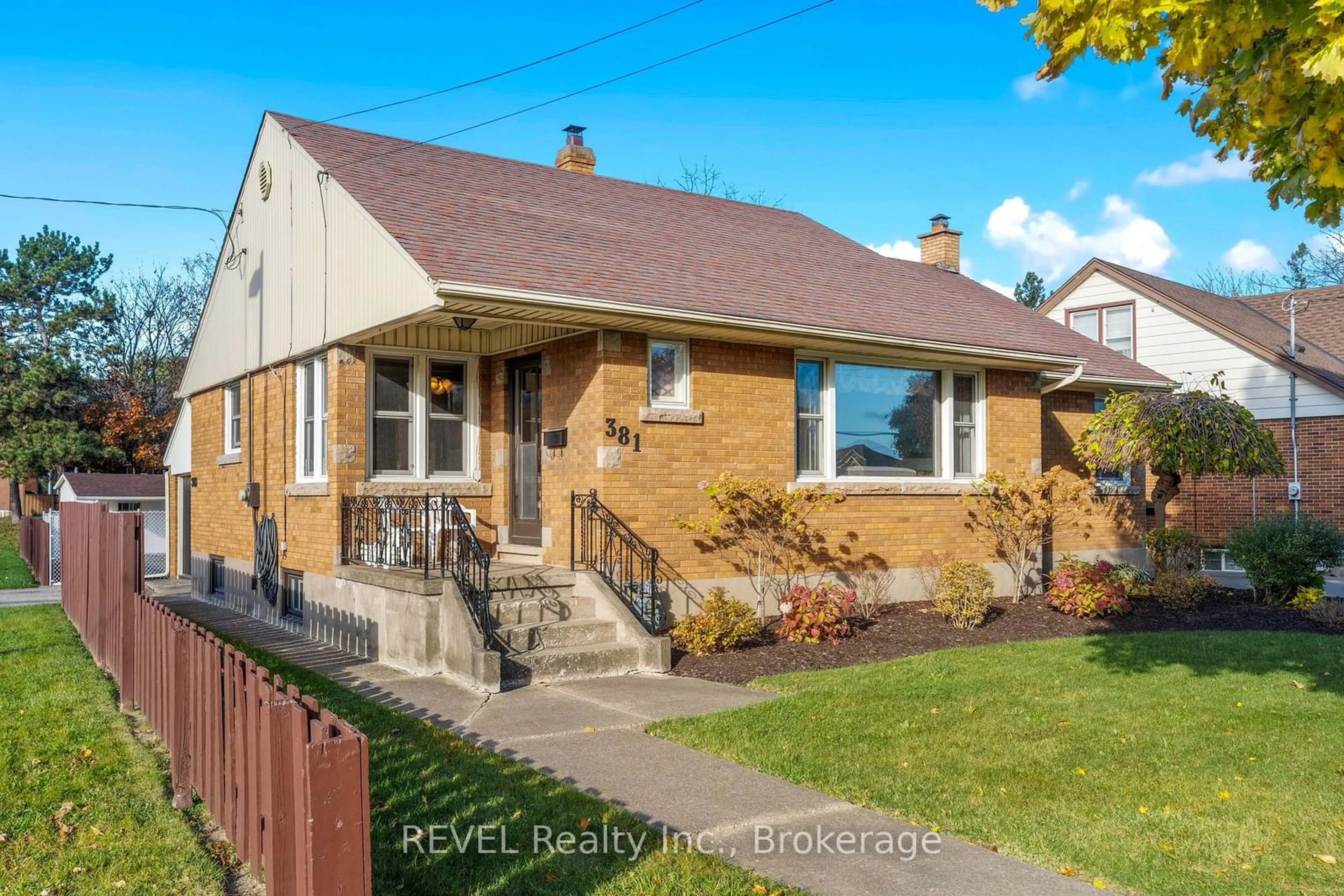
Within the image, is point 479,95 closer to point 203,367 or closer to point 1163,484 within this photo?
point 203,367

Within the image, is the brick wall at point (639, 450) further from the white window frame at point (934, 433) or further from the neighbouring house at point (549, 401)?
the white window frame at point (934, 433)

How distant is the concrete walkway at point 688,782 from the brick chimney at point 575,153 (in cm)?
974

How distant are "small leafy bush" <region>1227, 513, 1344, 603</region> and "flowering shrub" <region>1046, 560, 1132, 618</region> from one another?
7.04 ft

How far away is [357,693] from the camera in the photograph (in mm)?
8781

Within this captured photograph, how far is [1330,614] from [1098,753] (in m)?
7.41

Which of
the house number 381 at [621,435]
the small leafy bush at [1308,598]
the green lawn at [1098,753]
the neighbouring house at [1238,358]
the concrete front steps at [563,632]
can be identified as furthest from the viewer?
the neighbouring house at [1238,358]

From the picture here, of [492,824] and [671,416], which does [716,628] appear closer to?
[671,416]

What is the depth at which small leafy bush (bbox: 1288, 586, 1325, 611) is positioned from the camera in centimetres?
1322

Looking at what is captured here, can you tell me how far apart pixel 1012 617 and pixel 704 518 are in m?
4.11

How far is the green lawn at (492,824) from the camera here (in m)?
4.60

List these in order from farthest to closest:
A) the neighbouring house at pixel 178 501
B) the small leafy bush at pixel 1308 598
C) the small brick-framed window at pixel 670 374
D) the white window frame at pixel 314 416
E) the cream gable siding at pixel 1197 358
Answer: the neighbouring house at pixel 178 501 < the cream gable siding at pixel 1197 358 < the small leafy bush at pixel 1308 598 < the white window frame at pixel 314 416 < the small brick-framed window at pixel 670 374

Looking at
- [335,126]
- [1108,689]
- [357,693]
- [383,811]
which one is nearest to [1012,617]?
[1108,689]

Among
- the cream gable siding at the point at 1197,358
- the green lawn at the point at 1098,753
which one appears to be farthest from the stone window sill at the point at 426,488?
the cream gable siding at the point at 1197,358

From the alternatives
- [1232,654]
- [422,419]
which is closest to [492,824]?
[422,419]
